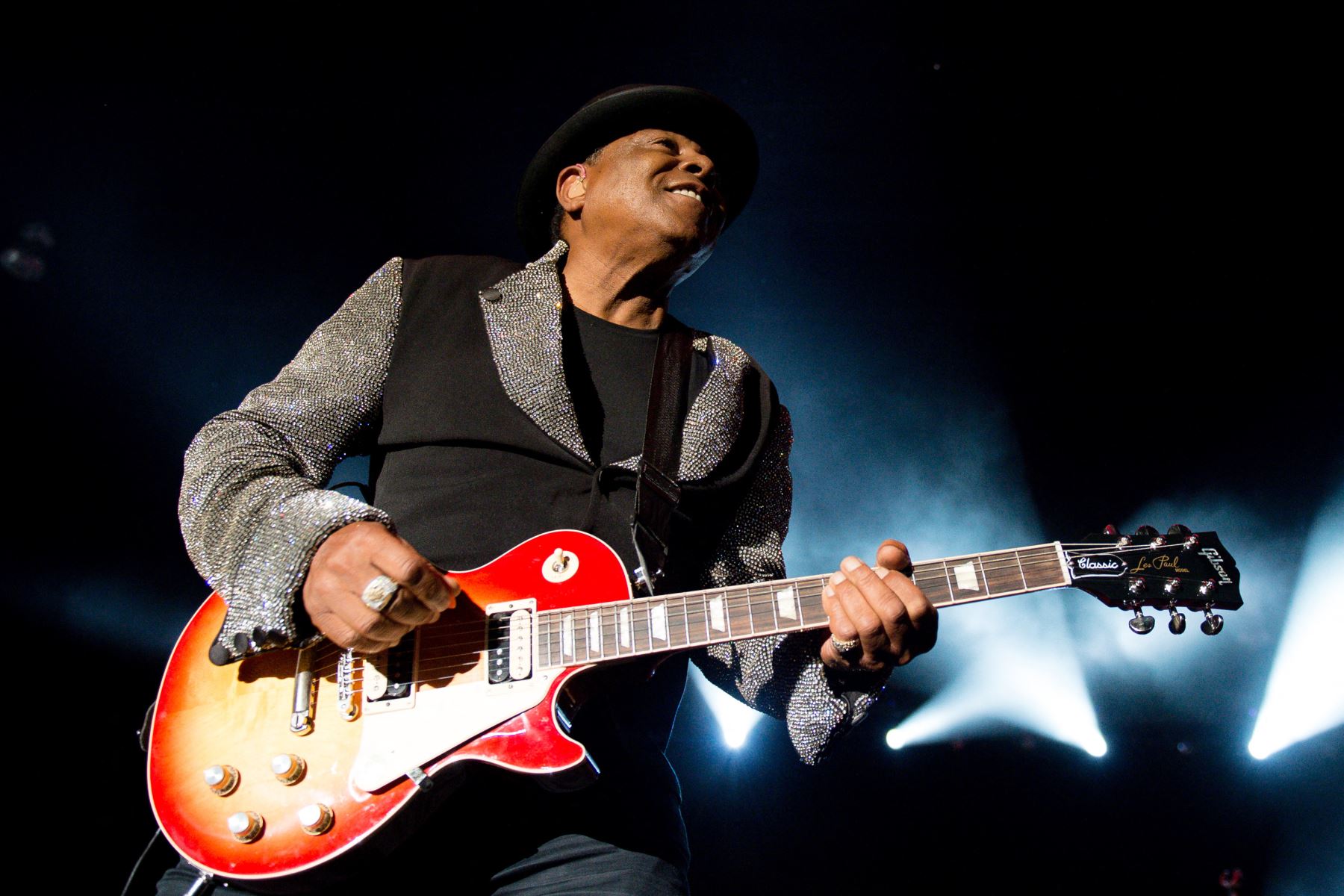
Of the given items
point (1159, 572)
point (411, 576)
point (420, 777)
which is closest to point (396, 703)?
point (420, 777)

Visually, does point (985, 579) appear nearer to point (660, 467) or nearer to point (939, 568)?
point (939, 568)

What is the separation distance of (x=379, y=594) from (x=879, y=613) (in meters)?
1.34

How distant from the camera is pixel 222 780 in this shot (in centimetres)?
142

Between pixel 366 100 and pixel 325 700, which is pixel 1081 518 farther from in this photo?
pixel 366 100

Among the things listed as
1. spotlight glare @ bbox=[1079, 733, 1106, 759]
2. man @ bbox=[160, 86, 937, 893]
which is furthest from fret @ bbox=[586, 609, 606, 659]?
spotlight glare @ bbox=[1079, 733, 1106, 759]

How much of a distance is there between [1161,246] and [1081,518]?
272 cm

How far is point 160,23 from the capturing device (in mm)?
4090

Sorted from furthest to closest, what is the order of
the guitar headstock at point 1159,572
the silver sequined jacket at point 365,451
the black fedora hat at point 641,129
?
the black fedora hat at point 641,129
the guitar headstock at point 1159,572
the silver sequined jacket at point 365,451

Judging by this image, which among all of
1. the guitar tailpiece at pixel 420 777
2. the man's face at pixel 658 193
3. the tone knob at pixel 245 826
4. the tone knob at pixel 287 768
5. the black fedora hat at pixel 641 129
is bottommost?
A: the tone knob at pixel 245 826

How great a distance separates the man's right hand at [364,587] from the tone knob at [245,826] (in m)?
0.44

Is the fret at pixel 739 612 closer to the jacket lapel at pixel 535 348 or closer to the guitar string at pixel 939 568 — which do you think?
the guitar string at pixel 939 568

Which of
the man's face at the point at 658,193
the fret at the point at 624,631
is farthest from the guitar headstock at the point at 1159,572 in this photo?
the man's face at the point at 658,193

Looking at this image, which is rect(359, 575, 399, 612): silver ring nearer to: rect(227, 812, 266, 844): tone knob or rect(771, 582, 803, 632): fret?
rect(227, 812, 266, 844): tone knob

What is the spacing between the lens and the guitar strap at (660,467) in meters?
2.08
